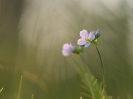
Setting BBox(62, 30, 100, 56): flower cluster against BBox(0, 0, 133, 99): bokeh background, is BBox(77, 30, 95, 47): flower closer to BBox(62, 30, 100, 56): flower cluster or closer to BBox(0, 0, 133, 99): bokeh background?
BBox(62, 30, 100, 56): flower cluster

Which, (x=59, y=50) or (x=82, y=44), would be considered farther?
(x=59, y=50)

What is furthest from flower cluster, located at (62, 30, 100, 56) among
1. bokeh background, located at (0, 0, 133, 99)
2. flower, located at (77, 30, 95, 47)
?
bokeh background, located at (0, 0, 133, 99)

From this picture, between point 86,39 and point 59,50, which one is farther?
point 59,50

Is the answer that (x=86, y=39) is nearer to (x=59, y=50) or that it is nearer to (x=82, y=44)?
(x=82, y=44)

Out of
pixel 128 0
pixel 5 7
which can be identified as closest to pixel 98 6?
pixel 128 0

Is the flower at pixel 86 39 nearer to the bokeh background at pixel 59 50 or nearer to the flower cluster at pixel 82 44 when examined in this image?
the flower cluster at pixel 82 44

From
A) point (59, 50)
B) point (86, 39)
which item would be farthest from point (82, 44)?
point (59, 50)

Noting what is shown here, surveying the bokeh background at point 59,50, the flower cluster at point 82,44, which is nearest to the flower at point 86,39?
the flower cluster at point 82,44

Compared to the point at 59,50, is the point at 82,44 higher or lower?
lower
